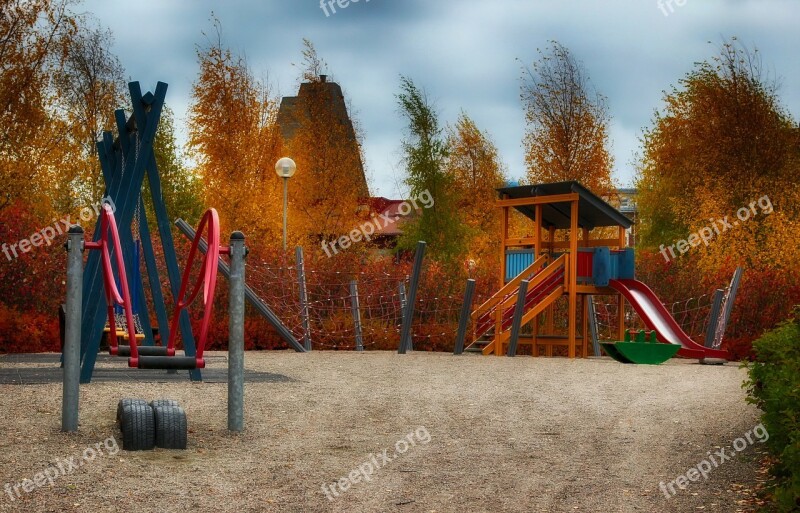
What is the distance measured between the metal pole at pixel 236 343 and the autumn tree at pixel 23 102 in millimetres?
11055

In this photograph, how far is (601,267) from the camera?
57.4 feet

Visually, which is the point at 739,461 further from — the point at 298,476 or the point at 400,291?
the point at 400,291

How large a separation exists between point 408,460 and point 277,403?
8.26 feet

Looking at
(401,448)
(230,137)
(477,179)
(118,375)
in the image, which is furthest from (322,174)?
(401,448)

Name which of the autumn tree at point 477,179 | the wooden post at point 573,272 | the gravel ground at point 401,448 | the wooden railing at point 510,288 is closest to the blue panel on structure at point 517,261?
the wooden railing at point 510,288

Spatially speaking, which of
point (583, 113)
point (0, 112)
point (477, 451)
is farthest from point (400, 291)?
point (583, 113)

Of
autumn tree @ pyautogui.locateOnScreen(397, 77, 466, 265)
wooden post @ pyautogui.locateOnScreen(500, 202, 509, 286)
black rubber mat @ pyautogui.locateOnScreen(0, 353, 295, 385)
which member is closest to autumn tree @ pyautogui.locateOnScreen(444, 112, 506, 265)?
autumn tree @ pyautogui.locateOnScreen(397, 77, 466, 265)

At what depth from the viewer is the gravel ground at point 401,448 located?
5.81m

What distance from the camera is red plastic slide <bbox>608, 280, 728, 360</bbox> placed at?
16375 mm

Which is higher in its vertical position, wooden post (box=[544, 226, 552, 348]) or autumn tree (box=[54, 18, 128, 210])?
autumn tree (box=[54, 18, 128, 210])

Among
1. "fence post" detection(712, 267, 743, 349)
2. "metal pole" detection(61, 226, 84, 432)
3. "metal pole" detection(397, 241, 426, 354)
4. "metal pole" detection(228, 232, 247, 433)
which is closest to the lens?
"metal pole" detection(61, 226, 84, 432)

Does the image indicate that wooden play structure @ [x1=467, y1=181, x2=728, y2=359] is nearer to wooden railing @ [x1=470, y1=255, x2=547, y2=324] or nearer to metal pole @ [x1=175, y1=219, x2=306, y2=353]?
wooden railing @ [x1=470, y1=255, x2=547, y2=324]

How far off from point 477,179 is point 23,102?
2754 cm

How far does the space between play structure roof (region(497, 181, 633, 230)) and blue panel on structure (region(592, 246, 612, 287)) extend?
779 mm
